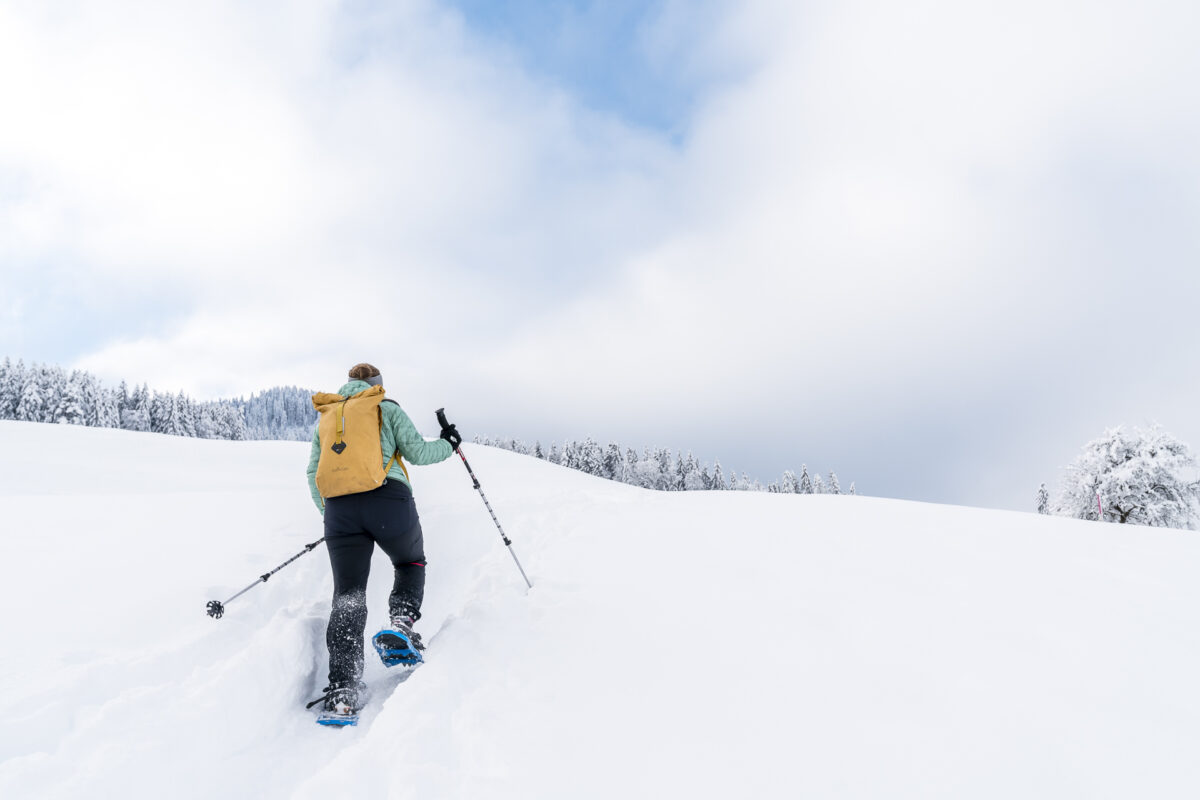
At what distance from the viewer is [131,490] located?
12547 mm

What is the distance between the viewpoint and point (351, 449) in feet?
14.9

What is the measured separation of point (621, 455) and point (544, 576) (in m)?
89.3

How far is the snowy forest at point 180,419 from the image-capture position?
5744 centimetres

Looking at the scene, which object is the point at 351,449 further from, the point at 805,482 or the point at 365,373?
the point at 805,482

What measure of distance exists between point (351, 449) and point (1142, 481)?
4172 centimetres

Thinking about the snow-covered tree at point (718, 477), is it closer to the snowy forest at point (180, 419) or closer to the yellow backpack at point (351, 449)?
the snowy forest at point (180, 419)

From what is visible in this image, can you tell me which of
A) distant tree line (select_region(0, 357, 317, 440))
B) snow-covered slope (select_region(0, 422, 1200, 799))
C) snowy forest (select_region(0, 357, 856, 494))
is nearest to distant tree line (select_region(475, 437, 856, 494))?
snowy forest (select_region(0, 357, 856, 494))

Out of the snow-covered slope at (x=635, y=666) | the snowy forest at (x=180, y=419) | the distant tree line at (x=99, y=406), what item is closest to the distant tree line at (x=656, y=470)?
the snowy forest at (x=180, y=419)

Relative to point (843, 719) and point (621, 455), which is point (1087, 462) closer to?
point (843, 719)

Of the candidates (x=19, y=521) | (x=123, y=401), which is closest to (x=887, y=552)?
(x=19, y=521)

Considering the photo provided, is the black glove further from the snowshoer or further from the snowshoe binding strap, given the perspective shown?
the snowshoe binding strap

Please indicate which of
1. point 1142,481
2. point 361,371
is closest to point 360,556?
point 361,371

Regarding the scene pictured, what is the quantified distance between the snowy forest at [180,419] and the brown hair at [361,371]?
99.1 ft

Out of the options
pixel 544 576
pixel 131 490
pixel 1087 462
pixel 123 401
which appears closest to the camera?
pixel 544 576
